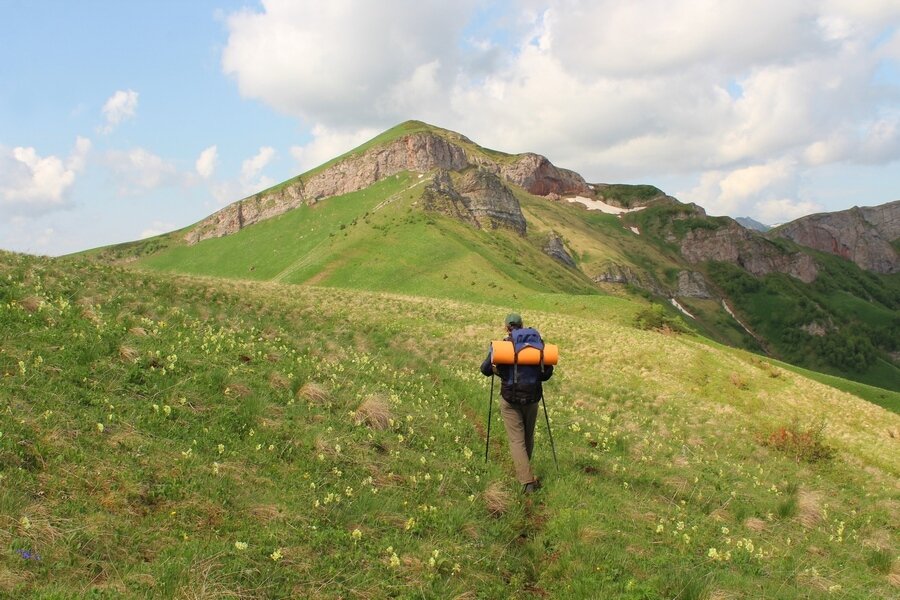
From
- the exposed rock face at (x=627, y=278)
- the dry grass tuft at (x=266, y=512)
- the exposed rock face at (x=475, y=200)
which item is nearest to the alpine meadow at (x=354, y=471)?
Result: the dry grass tuft at (x=266, y=512)

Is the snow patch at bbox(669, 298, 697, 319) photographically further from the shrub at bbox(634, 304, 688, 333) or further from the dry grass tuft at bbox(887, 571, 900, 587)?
the dry grass tuft at bbox(887, 571, 900, 587)

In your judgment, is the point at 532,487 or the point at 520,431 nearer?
the point at 532,487

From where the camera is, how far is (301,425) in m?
11.1

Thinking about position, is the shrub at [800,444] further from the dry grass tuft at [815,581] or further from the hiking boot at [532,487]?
the hiking boot at [532,487]

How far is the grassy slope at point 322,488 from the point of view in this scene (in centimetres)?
692

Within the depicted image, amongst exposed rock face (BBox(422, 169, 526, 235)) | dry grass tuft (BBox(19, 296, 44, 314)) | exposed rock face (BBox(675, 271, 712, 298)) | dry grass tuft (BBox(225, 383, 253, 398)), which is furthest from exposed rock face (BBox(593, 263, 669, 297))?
dry grass tuft (BBox(19, 296, 44, 314))

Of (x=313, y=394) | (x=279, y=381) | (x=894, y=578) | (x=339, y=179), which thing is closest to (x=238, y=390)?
(x=279, y=381)

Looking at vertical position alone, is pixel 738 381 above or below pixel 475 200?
below

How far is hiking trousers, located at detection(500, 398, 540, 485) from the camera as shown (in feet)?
37.1

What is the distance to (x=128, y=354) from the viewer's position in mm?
11594

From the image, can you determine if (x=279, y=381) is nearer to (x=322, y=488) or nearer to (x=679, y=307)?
(x=322, y=488)

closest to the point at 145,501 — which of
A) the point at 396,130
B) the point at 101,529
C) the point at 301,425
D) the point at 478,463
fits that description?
the point at 101,529

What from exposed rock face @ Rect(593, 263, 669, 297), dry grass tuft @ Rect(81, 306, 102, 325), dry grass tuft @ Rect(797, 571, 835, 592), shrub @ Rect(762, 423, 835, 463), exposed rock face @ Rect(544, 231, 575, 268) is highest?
exposed rock face @ Rect(544, 231, 575, 268)

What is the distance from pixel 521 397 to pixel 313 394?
15.8 feet
